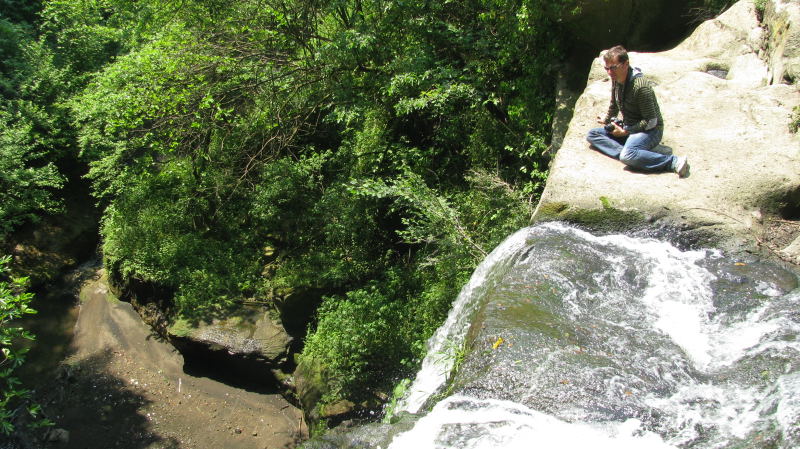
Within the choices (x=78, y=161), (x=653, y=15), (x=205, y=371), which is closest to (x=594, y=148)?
(x=653, y=15)

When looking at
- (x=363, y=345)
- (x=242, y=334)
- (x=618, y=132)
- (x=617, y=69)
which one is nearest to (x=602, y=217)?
(x=618, y=132)

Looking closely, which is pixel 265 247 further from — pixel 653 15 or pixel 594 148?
pixel 653 15

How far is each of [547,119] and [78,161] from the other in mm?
9412

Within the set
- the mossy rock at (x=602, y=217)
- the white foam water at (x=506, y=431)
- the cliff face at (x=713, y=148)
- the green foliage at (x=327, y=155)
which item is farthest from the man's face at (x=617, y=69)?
the white foam water at (x=506, y=431)

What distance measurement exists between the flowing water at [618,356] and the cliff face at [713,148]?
1.37ft

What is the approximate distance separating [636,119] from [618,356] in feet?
9.09

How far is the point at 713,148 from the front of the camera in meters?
5.33

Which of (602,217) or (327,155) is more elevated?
(327,155)

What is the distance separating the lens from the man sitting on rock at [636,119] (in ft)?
16.5

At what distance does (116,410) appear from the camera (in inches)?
309

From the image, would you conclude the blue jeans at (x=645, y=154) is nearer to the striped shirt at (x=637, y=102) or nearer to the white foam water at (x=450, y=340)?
the striped shirt at (x=637, y=102)

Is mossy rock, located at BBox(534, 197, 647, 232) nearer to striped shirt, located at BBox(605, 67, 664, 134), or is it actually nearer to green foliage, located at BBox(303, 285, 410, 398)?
striped shirt, located at BBox(605, 67, 664, 134)

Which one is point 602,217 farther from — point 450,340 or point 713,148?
point 450,340

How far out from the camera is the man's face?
4.92 metres
